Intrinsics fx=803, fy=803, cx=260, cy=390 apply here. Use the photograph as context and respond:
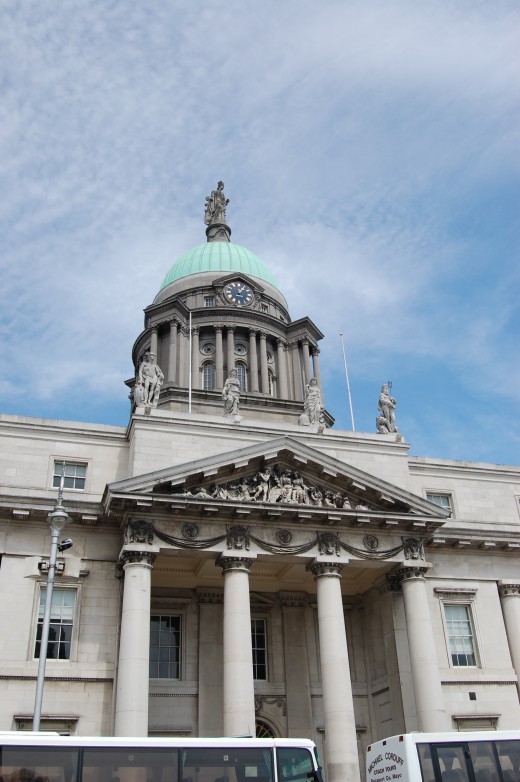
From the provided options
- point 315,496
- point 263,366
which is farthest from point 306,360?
point 315,496

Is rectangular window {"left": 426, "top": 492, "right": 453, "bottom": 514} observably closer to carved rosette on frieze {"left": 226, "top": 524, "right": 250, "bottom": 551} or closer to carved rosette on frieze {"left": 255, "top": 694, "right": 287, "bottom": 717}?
carved rosette on frieze {"left": 226, "top": 524, "right": 250, "bottom": 551}

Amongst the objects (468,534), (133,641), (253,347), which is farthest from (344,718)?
(253,347)

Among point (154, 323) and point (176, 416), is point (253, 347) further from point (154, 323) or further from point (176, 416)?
point (176, 416)

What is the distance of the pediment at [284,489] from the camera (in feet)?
97.2

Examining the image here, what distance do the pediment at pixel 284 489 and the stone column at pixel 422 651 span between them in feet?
7.10

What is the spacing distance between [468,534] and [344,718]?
10466mm

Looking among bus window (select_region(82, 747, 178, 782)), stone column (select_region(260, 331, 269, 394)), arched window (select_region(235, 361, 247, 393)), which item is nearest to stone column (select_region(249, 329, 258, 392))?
stone column (select_region(260, 331, 269, 394))

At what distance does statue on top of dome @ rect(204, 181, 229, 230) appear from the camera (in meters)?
65.7

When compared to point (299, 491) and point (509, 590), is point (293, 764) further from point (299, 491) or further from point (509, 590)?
point (509, 590)

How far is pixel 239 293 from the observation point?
55.6 meters

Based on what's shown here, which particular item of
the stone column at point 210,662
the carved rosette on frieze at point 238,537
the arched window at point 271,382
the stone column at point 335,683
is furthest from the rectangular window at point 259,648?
the arched window at point 271,382

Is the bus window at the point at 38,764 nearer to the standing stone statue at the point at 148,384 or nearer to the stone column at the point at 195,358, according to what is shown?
the standing stone statue at the point at 148,384

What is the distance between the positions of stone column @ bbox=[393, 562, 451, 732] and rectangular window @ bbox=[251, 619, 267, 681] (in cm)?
Result: 612

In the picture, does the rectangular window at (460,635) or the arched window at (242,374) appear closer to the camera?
the rectangular window at (460,635)
